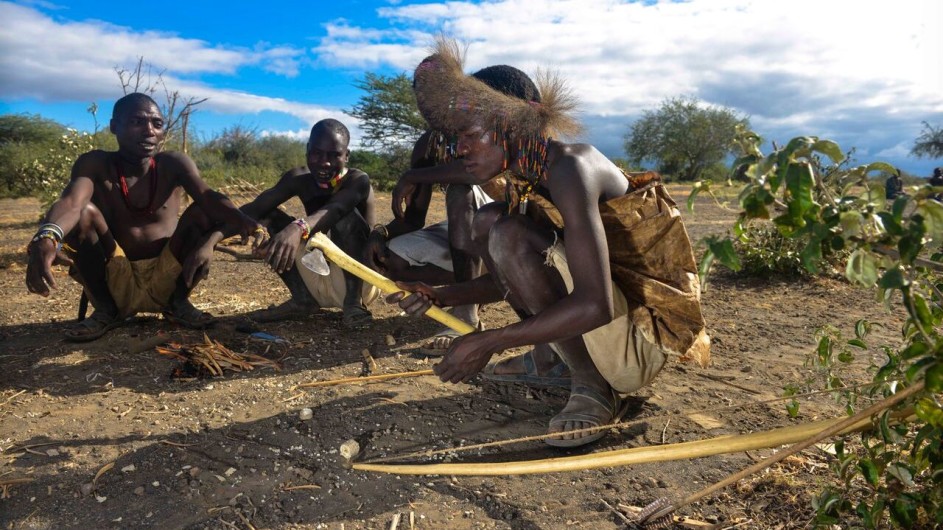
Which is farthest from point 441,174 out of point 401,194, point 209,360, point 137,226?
point 137,226

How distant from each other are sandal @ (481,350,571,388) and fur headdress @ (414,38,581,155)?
1.04 m

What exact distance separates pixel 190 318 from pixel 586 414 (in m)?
2.49

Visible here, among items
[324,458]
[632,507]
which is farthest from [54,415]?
[632,507]

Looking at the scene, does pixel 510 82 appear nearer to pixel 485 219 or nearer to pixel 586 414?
pixel 485 219

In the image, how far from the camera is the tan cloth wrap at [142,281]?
12.8 ft

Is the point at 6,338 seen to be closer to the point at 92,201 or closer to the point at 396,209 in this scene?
the point at 92,201

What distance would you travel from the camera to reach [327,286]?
4172 millimetres

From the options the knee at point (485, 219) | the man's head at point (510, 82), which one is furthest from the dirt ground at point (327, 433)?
the man's head at point (510, 82)

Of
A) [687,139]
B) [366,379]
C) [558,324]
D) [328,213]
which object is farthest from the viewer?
[687,139]

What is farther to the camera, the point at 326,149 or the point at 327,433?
the point at 326,149

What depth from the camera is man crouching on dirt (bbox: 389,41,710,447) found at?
2412 millimetres

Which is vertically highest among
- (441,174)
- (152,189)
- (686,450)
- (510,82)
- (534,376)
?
(510,82)

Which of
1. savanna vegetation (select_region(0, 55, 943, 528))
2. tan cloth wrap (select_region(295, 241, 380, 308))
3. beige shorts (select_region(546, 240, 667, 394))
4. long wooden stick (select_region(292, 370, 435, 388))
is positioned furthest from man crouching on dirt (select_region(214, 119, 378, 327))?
savanna vegetation (select_region(0, 55, 943, 528))

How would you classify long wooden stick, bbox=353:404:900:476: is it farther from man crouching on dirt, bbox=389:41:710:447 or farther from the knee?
the knee
